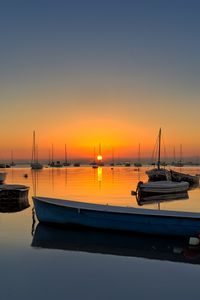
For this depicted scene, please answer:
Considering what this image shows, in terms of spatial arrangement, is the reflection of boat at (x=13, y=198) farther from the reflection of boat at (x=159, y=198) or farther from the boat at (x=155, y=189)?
the boat at (x=155, y=189)

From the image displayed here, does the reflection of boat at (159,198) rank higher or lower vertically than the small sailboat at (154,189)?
lower

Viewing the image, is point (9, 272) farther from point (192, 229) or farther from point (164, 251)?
point (192, 229)

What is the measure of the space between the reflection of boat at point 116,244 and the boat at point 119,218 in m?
0.39

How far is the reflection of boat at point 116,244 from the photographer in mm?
Result: 15992

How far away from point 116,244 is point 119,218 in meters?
1.95

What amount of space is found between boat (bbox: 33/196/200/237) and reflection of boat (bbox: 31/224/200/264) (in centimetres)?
39

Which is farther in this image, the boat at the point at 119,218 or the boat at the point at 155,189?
the boat at the point at 155,189

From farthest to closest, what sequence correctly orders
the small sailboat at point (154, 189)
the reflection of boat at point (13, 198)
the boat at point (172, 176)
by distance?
the boat at point (172, 176), the small sailboat at point (154, 189), the reflection of boat at point (13, 198)

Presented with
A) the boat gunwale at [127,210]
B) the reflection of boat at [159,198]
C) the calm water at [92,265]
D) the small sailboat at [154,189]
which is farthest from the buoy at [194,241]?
the small sailboat at [154,189]

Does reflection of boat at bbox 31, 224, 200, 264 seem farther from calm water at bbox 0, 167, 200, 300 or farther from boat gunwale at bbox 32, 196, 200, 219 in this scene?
boat gunwale at bbox 32, 196, 200, 219

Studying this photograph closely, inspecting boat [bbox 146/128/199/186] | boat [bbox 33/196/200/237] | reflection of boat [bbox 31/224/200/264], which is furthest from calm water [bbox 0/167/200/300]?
boat [bbox 146/128/199/186]

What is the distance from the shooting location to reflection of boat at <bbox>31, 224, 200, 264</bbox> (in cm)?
1599

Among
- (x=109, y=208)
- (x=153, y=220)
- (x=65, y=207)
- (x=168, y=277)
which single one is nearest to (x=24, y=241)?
(x=65, y=207)

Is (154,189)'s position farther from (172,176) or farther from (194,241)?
(194,241)
